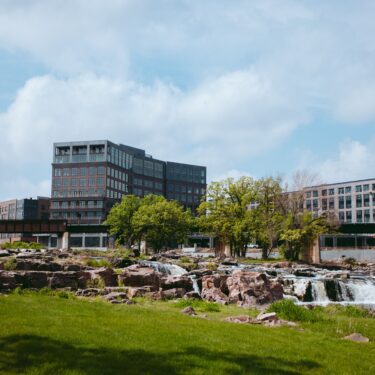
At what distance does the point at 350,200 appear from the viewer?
511 ft

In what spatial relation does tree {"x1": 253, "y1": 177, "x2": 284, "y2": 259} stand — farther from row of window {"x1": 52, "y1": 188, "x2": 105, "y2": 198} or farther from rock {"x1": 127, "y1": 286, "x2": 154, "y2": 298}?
row of window {"x1": 52, "y1": 188, "x2": 105, "y2": 198}

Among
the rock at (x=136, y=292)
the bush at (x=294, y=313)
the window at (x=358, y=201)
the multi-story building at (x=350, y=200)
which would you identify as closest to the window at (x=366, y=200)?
the multi-story building at (x=350, y=200)

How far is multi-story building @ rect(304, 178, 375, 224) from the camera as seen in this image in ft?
492

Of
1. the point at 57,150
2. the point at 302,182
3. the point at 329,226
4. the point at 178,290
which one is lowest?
the point at 178,290

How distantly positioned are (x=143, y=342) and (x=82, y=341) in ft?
4.52

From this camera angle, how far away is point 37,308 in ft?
52.2

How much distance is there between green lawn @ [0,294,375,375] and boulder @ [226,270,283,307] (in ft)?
38.2

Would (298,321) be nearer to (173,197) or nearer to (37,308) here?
(37,308)

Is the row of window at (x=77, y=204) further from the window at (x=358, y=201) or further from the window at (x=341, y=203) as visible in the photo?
the window at (x=358, y=201)

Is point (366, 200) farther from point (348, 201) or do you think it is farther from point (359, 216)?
point (348, 201)

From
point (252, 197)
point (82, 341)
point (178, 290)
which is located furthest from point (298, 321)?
point (252, 197)

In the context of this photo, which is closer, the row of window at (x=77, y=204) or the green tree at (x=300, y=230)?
the green tree at (x=300, y=230)

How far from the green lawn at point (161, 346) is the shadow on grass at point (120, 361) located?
0.06 feet

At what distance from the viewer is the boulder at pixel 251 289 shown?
1070 inches
